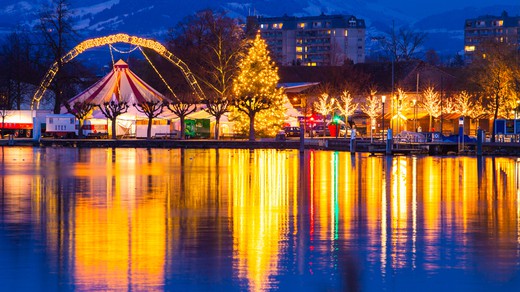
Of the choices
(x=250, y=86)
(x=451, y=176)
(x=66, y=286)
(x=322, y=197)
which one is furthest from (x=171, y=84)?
(x=66, y=286)

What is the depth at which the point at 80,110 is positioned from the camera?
2881 inches

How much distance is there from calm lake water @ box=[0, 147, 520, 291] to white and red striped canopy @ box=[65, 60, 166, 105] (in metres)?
46.3

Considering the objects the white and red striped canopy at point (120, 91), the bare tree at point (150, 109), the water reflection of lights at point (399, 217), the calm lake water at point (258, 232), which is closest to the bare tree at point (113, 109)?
the bare tree at point (150, 109)

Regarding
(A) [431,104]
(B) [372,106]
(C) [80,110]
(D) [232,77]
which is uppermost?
(D) [232,77]

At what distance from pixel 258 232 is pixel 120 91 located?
62960mm

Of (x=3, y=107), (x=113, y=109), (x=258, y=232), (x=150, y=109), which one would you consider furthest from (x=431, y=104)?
(x=258, y=232)

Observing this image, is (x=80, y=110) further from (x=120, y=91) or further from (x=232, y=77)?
(x=232, y=77)

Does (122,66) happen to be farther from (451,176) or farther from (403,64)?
(451,176)

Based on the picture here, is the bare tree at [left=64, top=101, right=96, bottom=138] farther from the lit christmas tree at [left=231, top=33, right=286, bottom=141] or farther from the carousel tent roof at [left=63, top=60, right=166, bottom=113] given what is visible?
the lit christmas tree at [left=231, top=33, right=286, bottom=141]

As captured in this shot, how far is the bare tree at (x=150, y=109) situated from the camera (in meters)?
71.7

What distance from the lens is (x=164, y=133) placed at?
75.8 meters

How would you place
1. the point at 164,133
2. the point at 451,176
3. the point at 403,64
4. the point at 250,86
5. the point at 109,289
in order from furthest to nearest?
the point at 403,64 < the point at 164,133 < the point at 250,86 < the point at 451,176 < the point at 109,289

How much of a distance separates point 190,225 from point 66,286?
5.99 metres

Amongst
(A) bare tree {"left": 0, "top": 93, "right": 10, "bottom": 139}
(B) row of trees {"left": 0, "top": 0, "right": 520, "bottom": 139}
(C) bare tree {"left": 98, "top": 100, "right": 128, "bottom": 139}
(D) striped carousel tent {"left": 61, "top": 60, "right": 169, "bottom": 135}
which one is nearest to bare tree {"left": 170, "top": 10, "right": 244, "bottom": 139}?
(B) row of trees {"left": 0, "top": 0, "right": 520, "bottom": 139}
